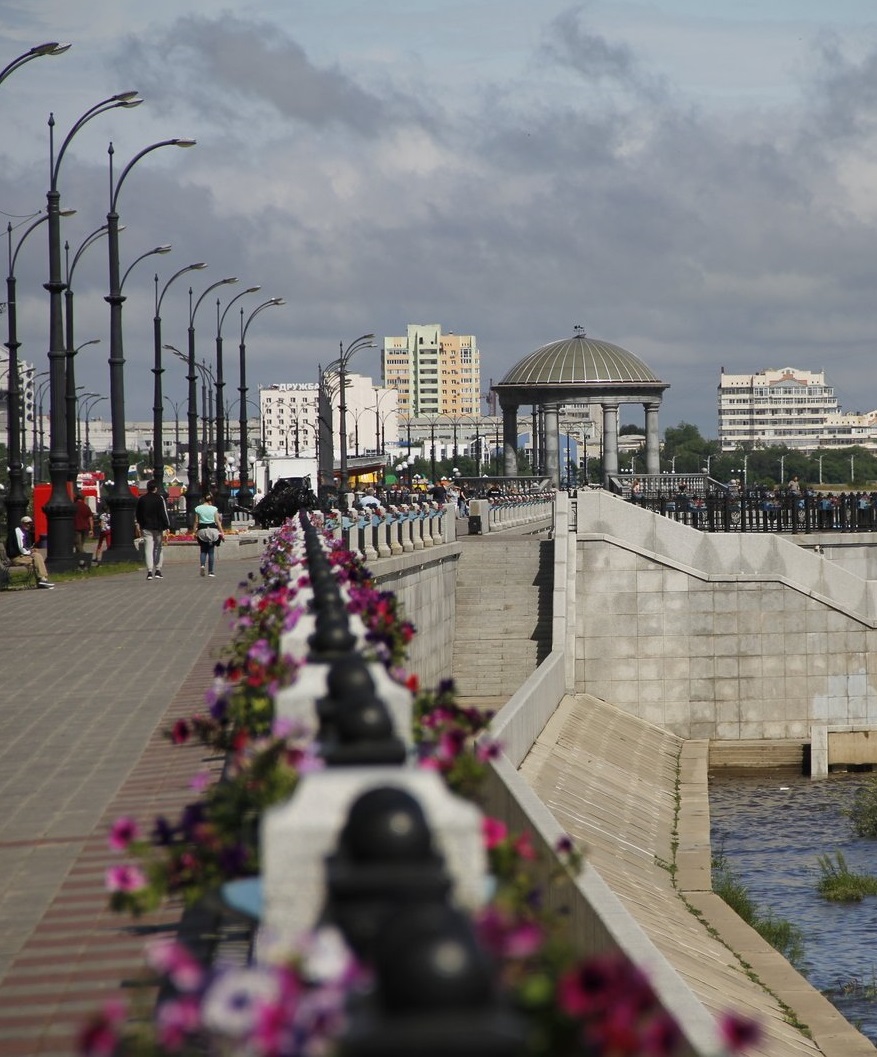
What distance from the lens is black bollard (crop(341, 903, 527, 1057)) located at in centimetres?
A: 251

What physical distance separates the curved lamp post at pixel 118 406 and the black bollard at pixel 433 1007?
117 ft

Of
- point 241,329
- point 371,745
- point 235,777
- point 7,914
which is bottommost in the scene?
point 7,914

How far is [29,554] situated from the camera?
34.5 metres

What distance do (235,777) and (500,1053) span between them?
3628mm

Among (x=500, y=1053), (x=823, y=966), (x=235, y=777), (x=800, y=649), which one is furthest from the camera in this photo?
(x=800, y=649)

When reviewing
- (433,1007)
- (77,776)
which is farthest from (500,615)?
Result: (433,1007)

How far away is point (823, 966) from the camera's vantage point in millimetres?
22016

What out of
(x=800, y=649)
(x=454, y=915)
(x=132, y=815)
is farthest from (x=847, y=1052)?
(x=800, y=649)

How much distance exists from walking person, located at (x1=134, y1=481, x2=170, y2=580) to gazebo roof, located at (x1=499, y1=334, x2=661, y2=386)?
190 ft

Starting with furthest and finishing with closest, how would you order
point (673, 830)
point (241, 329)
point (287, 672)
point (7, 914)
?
point (241, 329) → point (673, 830) → point (7, 914) → point (287, 672)

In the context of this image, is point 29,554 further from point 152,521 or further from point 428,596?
point 428,596

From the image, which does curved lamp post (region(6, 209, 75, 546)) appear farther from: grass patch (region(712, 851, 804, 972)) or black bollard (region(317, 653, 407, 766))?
black bollard (region(317, 653, 407, 766))

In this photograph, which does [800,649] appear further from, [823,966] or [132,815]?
[132,815]

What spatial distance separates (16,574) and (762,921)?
15869 millimetres
